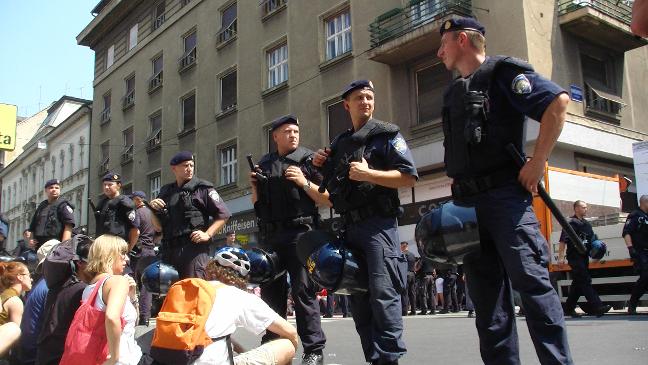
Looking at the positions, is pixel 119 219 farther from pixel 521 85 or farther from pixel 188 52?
pixel 188 52

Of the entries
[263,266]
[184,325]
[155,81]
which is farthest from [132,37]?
[184,325]

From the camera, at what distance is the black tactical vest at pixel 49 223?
8961 mm

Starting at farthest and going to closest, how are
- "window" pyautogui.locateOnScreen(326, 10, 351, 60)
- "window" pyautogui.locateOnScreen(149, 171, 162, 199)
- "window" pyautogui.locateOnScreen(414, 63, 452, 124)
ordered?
"window" pyautogui.locateOnScreen(149, 171, 162, 199)
"window" pyautogui.locateOnScreen(326, 10, 351, 60)
"window" pyautogui.locateOnScreen(414, 63, 452, 124)

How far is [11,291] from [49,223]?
11.8ft

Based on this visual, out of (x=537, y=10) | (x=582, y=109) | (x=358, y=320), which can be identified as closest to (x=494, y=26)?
(x=537, y=10)

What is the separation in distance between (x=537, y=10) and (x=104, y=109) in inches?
1157

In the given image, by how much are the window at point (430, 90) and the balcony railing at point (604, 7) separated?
3772mm

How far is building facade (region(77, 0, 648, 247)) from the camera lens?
17938 mm

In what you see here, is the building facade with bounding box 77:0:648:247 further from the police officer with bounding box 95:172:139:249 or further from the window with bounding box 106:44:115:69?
the police officer with bounding box 95:172:139:249

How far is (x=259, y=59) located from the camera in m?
25.6

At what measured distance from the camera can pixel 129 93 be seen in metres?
35.8

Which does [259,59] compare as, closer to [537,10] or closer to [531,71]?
[537,10]

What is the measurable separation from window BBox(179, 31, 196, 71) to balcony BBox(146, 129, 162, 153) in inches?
150

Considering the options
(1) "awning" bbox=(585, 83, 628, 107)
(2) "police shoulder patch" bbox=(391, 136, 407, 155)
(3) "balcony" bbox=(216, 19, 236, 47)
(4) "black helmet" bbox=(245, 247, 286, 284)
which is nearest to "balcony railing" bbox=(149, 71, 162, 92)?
(3) "balcony" bbox=(216, 19, 236, 47)
